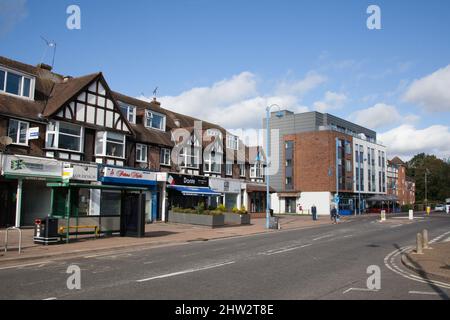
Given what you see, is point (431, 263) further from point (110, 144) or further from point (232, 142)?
point (232, 142)

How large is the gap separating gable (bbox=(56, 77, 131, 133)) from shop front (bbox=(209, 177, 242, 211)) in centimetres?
1167

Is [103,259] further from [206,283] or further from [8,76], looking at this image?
[8,76]

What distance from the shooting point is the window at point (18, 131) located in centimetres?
2286

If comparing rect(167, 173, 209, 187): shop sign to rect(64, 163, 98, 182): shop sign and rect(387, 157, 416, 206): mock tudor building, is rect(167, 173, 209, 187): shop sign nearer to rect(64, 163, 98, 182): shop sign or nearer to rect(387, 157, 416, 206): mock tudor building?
rect(64, 163, 98, 182): shop sign

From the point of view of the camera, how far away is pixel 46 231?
1614cm

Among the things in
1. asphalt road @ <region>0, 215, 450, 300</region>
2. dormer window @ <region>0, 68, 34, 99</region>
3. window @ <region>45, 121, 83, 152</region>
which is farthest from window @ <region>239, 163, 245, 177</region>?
asphalt road @ <region>0, 215, 450, 300</region>

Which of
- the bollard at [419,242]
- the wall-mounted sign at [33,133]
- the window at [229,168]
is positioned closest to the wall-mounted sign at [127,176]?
the wall-mounted sign at [33,133]

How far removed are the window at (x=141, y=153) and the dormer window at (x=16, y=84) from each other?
27.8 ft

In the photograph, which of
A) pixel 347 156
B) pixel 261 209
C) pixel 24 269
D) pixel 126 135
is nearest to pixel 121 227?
pixel 24 269

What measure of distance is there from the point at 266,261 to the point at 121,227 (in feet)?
31.8

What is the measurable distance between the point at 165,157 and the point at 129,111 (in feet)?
15.2

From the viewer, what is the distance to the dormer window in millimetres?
23594

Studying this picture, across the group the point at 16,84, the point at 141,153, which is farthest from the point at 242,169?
the point at 16,84

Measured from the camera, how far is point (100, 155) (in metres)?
27.1
